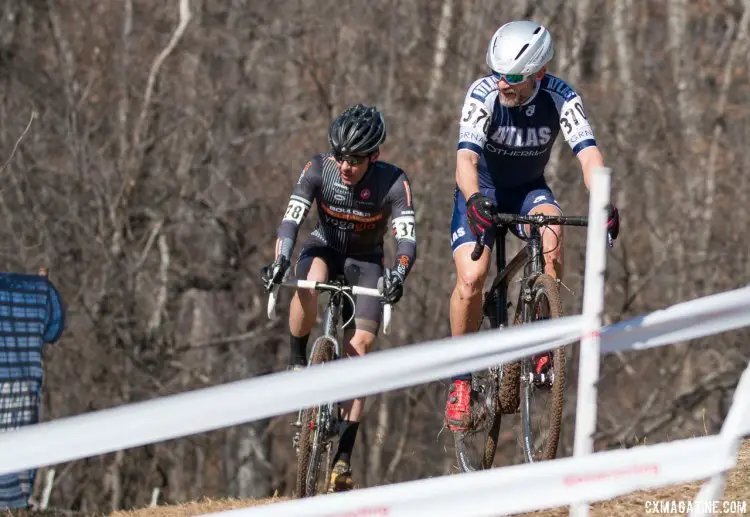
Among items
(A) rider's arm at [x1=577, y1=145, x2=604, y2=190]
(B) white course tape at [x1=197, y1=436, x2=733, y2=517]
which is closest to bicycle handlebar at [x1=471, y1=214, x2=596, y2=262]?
(A) rider's arm at [x1=577, y1=145, x2=604, y2=190]

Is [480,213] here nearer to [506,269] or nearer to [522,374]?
[506,269]

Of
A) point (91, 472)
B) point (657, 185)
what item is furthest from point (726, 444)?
point (91, 472)

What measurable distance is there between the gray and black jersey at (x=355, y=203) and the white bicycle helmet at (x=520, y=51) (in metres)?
1.07

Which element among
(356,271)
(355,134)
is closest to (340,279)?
(356,271)

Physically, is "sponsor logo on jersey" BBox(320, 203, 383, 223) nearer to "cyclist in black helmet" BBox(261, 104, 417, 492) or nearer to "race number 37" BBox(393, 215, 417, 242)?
"cyclist in black helmet" BBox(261, 104, 417, 492)

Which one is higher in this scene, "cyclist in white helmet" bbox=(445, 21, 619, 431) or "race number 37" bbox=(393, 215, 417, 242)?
"cyclist in white helmet" bbox=(445, 21, 619, 431)

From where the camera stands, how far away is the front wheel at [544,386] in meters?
6.49

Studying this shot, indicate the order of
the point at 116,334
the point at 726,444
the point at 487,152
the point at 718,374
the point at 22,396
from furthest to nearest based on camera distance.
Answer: the point at 116,334 < the point at 718,374 < the point at 22,396 < the point at 487,152 < the point at 726,444

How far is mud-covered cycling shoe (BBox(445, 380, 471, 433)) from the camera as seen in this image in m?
7.45

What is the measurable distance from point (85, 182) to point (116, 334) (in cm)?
235

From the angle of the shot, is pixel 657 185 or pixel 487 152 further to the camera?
pixel 657 185

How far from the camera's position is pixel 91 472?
2222 cm

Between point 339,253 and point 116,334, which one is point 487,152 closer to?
point 339,253

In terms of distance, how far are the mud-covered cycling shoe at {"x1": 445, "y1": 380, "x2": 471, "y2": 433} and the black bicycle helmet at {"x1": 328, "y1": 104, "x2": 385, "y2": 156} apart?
139 cm
